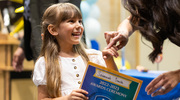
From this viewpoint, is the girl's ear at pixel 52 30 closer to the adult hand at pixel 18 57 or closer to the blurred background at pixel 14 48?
the adult hand at pixel 18 57

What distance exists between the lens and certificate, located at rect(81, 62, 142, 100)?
1.04m

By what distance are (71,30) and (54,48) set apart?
0.13 meters

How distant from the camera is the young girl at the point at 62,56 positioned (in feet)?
4.08

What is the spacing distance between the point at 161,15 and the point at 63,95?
0.56 meters

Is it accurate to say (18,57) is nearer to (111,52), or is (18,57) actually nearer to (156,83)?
(111,52)

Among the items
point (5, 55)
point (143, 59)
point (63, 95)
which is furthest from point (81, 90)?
point (143, 59)

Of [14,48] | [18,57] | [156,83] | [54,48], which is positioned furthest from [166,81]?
[14,48]

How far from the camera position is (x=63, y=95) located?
1248 millimetres

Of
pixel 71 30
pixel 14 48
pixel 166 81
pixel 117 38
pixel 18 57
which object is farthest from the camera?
pixel 14 48

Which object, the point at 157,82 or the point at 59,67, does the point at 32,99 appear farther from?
the point at 157,82

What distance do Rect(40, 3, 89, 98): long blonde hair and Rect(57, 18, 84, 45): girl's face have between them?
0.02m

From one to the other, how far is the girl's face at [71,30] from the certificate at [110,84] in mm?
254

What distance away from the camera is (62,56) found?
4.37ft

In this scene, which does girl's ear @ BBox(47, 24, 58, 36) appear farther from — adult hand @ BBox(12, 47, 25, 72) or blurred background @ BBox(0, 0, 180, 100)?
blurred background @ BBox(0, 0, 180, 100)
